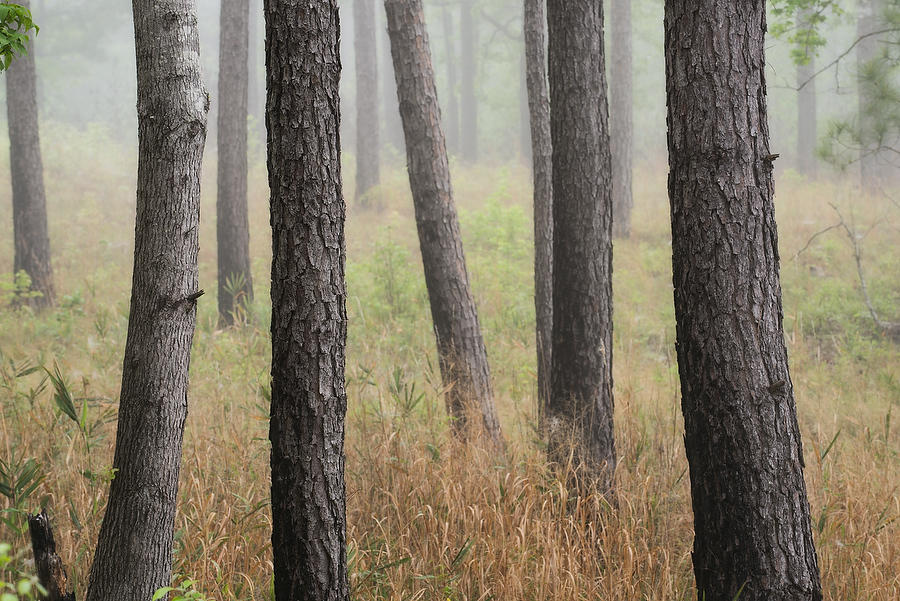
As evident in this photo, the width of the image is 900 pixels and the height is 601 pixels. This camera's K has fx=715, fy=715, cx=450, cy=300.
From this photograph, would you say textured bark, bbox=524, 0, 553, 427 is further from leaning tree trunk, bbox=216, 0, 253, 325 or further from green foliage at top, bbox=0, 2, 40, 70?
leaning tree trunk, bbox=216, 0, 253, 325

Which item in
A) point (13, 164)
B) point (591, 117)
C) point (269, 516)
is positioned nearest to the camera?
point (269, 516)

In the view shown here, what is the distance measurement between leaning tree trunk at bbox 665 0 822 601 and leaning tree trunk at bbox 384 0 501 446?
112 inches

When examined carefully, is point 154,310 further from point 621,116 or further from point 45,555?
point 621,116

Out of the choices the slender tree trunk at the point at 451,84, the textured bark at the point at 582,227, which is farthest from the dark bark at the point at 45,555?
the slender tree trunk at the point at 451,84

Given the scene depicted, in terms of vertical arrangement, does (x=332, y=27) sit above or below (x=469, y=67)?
below

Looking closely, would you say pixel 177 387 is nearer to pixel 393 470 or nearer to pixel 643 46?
pixel 393 470

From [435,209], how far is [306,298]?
10.7 feet

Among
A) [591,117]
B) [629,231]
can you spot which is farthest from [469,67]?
[591,117]

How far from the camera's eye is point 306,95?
2.33 metres

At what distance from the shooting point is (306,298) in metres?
2.38

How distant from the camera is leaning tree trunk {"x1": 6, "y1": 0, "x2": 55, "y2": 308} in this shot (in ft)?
32.1

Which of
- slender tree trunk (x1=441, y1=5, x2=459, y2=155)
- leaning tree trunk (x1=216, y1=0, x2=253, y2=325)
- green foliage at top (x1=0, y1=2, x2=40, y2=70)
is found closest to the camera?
green foliage at top (x1=0, y1=2, x2=40, y2=70)

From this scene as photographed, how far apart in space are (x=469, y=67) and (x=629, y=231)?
550 inches

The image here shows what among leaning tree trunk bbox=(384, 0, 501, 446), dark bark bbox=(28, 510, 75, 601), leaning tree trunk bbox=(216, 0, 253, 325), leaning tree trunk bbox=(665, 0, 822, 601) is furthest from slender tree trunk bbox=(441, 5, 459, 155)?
dark bark bbox=(28, 510, 75, 601)
